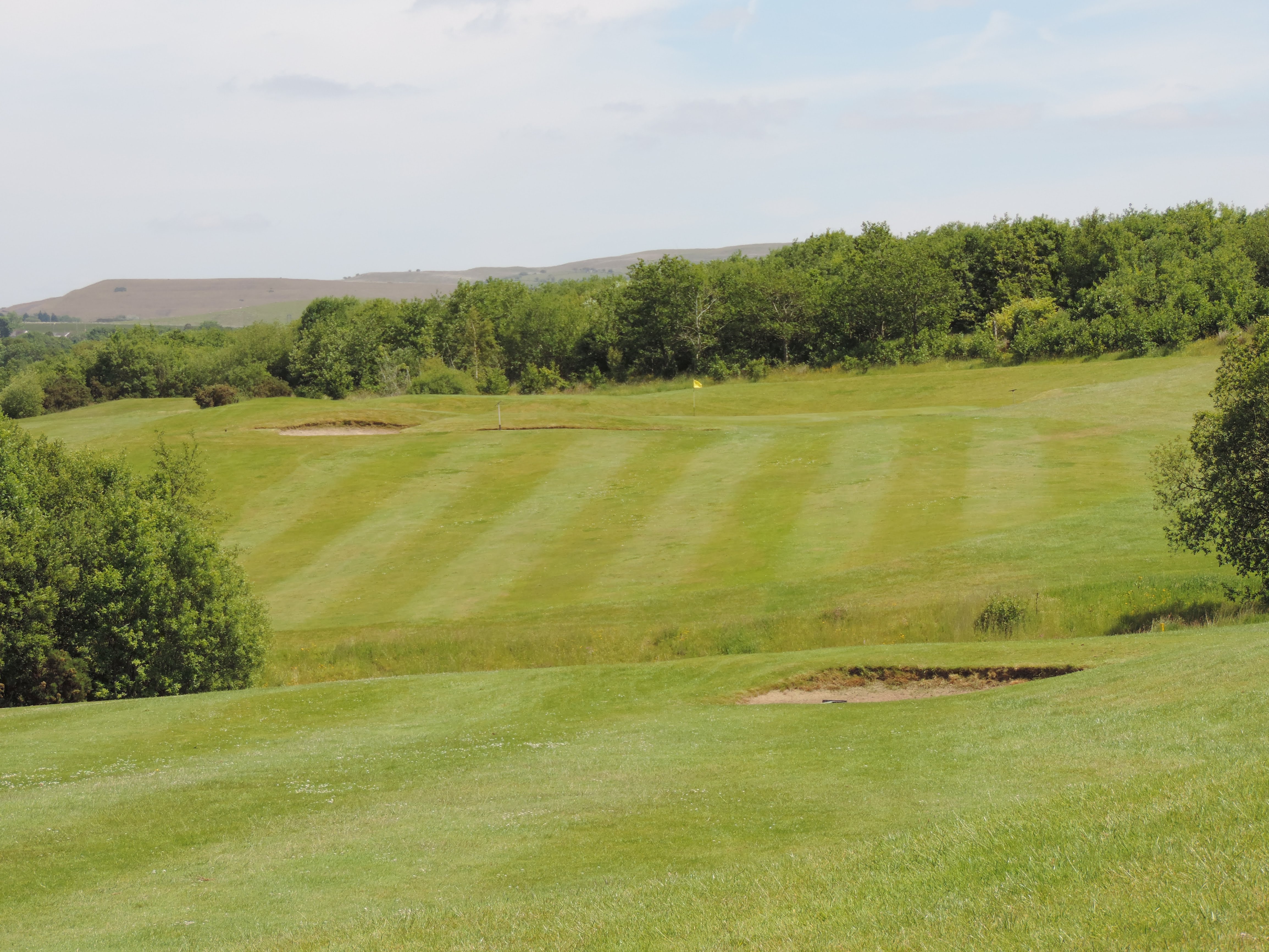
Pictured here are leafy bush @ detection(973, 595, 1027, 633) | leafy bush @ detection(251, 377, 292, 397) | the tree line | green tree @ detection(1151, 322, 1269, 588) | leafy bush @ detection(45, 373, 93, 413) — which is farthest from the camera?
leafy bush @ detection(45, 373, 93, 413)

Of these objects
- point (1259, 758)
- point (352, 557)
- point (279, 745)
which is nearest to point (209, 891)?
point (279, 745)

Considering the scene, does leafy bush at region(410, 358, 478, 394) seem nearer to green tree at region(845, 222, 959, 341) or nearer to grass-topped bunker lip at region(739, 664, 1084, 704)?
green tree at region(845, 222, 959, 341)

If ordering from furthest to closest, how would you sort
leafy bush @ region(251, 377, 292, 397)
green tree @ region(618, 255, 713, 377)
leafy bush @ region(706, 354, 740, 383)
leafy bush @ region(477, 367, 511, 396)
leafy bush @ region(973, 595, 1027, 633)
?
1. leafy bush @ region(477, 367, 511, 396)
2. leafy bush @ region(251, 377, 292, 397)
3. green tree @ region(618, 255, 713, 377)
4. leafy bush @ region(706, 354, 740, 383)
5. leafy bush @ region(973, 595, 1027, 633)

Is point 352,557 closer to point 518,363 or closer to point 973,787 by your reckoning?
point 973,787

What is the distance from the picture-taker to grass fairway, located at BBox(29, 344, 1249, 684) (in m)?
28.3

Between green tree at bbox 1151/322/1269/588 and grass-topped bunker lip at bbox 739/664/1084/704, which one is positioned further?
green tree at bbox 1151/322/1269/588

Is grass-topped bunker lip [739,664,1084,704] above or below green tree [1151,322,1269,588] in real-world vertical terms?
below

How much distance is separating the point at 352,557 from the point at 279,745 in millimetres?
18681

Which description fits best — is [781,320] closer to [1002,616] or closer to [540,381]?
[540,381]

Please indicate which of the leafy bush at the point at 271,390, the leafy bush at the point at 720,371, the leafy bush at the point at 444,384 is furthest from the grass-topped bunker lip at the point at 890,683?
the leafy bush at the point at 271,390

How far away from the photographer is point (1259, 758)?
1016 cm

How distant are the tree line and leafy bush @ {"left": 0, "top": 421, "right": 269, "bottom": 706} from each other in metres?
53.1

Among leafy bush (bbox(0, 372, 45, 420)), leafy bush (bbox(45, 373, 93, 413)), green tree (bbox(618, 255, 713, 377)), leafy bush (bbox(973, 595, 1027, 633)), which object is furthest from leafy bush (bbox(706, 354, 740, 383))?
leafy bush (bbox(0, 372, 45, 420))

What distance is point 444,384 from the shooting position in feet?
334
